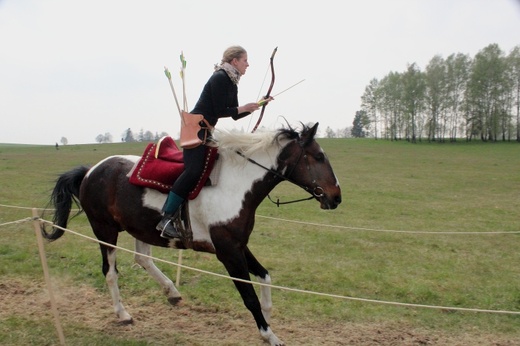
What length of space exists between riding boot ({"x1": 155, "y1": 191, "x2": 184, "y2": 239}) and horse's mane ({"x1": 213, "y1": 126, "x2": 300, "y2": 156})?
73 cm

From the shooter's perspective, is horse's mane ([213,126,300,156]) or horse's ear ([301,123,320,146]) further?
horse's mane ([213,126,300,156])

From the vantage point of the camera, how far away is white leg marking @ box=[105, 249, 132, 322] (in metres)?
5.05

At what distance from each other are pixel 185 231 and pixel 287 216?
340 inches

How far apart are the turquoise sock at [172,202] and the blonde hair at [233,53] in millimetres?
1503

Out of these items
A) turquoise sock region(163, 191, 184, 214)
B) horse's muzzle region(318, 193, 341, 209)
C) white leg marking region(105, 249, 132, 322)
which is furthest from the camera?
white leg marking region(105, 249, 132, 322)

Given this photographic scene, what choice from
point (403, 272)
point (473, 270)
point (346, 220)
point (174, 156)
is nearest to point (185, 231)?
point (174, 156)

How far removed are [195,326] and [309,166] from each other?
2.33m

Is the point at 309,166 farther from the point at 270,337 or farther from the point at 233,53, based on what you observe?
the point at 270,337

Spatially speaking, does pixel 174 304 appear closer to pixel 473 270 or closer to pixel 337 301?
pixel 337 301

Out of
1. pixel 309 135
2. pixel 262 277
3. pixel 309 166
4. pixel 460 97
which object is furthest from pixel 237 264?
pixel 460 97

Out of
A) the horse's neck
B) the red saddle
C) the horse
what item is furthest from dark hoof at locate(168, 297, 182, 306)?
the horse's neck

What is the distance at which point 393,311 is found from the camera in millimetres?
5383

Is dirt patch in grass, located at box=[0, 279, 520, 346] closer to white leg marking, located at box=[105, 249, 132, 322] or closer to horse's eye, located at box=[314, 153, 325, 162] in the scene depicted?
white leg marking, located at box=[105, 249, 132, 322]

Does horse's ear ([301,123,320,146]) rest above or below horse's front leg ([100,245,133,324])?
above
